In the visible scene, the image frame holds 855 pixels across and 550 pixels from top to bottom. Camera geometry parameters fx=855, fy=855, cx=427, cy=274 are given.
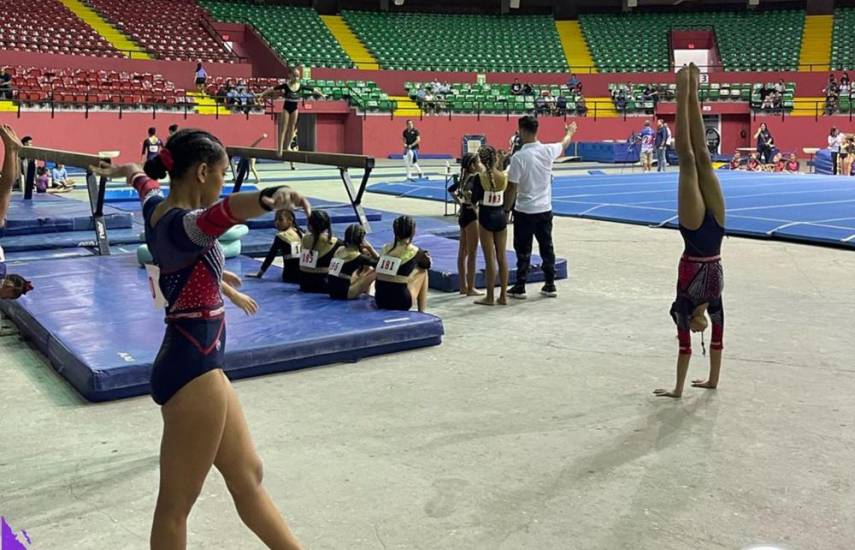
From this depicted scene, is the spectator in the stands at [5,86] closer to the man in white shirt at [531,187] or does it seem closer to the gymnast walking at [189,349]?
the man in white shirt at [531,187]

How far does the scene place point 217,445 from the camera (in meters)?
2.82

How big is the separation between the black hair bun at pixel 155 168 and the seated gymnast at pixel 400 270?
13.7 feet

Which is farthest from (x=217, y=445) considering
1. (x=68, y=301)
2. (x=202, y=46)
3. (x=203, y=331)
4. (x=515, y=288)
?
(x=202, y=46)

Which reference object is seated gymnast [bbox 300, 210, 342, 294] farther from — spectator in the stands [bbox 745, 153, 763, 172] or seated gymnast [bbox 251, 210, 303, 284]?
spectator in the stands [bbox 745, 153, 763, 172]

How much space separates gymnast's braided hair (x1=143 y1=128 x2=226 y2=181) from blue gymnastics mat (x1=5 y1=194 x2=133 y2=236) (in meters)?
10.1

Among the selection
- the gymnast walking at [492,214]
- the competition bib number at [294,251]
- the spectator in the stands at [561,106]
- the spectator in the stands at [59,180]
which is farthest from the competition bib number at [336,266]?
the spectator in the stands at [561,106]

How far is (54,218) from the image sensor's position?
490 inches

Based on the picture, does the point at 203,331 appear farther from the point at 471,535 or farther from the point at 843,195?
the point at 843,195

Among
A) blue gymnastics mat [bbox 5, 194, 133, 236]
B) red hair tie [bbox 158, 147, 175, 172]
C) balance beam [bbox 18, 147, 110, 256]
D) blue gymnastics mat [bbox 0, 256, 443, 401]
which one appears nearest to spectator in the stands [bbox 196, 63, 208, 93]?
blue gymnastics mat [bbox 5, 194, 133, 236]

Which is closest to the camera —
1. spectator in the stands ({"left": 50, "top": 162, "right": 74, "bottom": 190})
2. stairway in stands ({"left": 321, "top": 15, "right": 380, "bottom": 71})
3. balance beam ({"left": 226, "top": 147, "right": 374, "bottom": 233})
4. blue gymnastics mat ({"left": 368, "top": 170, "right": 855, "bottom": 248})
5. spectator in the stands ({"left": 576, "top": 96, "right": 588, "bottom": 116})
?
balance beam ({"left": 226, "top": 147, "right": 374, "bottom": 233})

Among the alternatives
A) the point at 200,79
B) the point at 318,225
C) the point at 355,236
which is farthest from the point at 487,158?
the point at 200,79

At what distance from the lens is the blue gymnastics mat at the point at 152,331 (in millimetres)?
5672

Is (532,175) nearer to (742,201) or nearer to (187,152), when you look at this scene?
(187,152)

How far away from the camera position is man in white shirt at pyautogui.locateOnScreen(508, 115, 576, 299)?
27.9 feet
